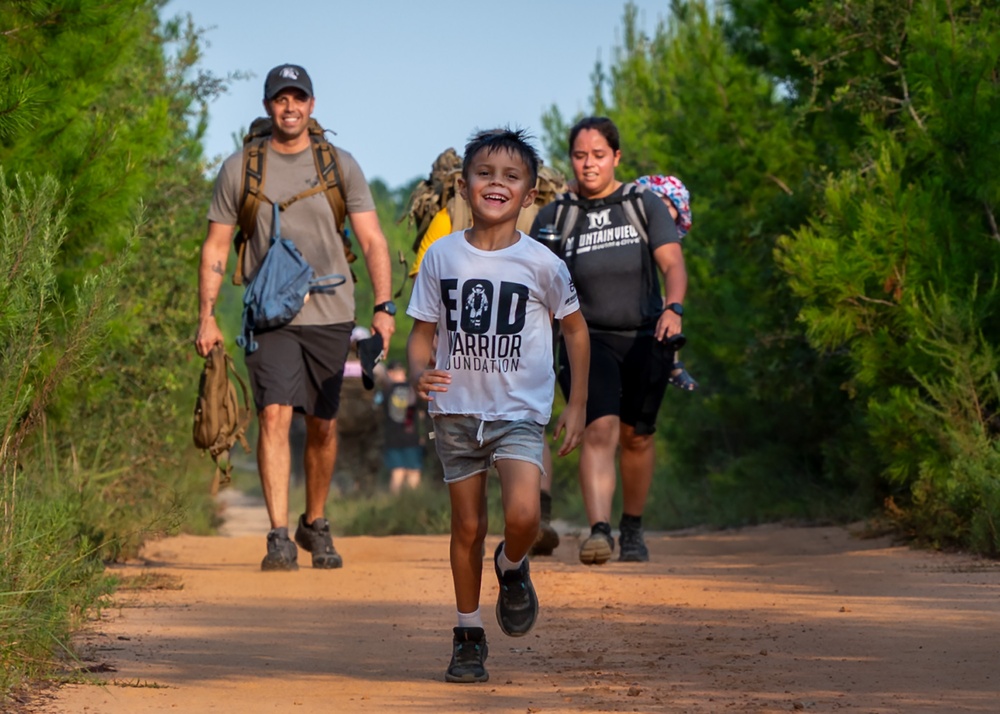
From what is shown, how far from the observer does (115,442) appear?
12000mm

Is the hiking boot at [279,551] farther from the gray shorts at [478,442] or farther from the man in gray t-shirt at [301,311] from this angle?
the gray shorts at [478,442]

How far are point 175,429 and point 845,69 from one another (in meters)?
5.77

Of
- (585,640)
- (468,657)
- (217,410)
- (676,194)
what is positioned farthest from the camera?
(676,194)

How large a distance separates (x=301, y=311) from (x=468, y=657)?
12.8 feet

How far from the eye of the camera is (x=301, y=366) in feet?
30.7

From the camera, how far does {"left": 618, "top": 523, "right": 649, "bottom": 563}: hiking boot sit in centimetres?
959

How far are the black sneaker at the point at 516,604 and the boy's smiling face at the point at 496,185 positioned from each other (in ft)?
4.06

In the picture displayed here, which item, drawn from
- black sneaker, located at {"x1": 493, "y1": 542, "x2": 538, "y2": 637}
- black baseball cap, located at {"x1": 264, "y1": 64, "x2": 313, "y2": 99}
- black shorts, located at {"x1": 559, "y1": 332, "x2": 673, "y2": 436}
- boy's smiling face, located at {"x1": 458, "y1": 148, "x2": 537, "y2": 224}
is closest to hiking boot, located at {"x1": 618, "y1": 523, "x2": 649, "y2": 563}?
black shorts, located at {"x1": 559, "y1": 332, "x2": 673, "y2": 436}

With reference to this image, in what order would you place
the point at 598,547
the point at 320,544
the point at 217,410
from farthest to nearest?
1. the point at 320,544
2. the point at 217,410
3. the point at 598,547

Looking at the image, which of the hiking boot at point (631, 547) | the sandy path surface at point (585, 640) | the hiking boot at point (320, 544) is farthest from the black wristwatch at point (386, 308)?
the hiking boot at point (631, 547)

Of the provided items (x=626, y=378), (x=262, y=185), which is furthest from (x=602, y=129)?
(x=262, y=185)

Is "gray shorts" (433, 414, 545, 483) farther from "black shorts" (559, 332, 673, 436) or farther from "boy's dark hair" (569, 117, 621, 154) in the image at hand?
"boy's dark hair" (569, 117, 621, 154)

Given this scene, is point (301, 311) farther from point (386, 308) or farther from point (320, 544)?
point (320, 544)

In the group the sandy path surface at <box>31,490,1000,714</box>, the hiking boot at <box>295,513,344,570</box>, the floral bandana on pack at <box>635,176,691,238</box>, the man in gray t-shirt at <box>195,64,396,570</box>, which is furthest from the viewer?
the floral bandana on pack at <box>635,176,691,238</box>
